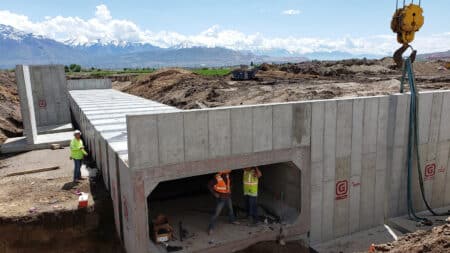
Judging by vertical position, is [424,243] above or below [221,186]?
below

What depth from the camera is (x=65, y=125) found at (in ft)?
73.3

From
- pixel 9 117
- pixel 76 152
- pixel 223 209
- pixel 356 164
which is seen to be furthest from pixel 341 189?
pixel 9 117

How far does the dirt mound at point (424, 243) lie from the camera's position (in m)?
6.44

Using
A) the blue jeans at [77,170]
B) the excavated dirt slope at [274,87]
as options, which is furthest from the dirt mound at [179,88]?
the blue jeans at [77,170]

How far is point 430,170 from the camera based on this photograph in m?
12.2

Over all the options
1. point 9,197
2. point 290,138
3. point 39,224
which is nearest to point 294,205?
point 290,138

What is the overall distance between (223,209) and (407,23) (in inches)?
322

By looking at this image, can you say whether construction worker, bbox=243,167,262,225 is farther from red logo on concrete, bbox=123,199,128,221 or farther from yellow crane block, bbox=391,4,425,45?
yellow crane block, bbox=391,4,425,45

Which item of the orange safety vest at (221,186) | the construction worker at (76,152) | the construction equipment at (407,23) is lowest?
the orange safety vest at (221,186)

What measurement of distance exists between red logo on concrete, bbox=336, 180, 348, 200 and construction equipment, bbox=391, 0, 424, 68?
478 centimetres

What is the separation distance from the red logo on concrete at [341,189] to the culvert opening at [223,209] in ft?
4.05

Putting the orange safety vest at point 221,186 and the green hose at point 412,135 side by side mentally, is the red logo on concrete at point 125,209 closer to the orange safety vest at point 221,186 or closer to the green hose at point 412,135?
the orange safety vest at point 221,186

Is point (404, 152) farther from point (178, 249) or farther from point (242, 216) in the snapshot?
point (178, 249)

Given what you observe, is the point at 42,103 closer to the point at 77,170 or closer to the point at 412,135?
the point at 77,170
